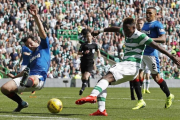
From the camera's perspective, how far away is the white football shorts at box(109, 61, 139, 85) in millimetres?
9366

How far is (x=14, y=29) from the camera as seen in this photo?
28.7 metres

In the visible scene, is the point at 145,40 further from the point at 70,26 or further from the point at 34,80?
the point at 70,26

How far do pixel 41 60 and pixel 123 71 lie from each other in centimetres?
191

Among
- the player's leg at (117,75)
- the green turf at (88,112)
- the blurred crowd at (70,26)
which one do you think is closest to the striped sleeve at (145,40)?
the player's leg at (117,75)

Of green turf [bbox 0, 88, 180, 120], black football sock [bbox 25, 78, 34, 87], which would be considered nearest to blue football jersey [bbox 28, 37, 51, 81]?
black football sock [bbox 25, 78, 34, 87]

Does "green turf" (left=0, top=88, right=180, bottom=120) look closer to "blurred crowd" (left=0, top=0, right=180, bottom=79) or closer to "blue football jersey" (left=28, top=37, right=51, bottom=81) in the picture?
"blue football jersey" (left=28, top=37, right=51, bottom=81)

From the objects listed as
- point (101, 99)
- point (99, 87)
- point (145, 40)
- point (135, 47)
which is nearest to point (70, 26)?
point (135, 47)

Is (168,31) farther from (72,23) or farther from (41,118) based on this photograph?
(41,118)

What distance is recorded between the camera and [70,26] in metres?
31.1

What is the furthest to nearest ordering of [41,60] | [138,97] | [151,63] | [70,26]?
[70,26] < [138,97] < [151,63] < [41,60]

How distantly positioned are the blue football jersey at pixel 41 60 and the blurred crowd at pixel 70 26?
47.9ft

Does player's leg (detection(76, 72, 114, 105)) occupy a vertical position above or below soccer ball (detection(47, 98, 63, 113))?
above

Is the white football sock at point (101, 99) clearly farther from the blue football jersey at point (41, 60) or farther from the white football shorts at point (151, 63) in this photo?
the white football shorts at point (151, 63)

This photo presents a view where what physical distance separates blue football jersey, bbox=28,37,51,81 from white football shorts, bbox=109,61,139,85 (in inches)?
63.6
